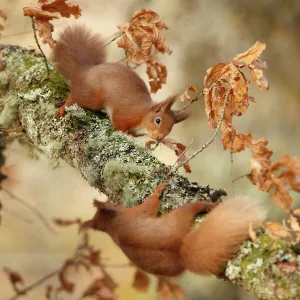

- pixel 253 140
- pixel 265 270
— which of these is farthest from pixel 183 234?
pixel 253 140

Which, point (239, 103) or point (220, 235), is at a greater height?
point (239, 103)

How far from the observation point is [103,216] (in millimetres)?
1657

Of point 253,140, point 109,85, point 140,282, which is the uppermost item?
point 109,85

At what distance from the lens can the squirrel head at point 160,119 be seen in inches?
109

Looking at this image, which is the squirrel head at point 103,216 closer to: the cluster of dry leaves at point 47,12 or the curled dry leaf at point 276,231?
the curled dry leaf at point 276,231

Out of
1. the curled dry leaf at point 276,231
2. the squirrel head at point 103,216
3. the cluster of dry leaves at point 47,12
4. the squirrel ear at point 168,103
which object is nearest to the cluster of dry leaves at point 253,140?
the curled dry leaf at point 276,231

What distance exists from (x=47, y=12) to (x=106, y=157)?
26.6 inches

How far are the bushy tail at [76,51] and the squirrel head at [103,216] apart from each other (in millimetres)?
1107

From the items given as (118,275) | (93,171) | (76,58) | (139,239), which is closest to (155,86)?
(76,58)

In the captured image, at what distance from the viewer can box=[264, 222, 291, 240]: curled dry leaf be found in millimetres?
1294

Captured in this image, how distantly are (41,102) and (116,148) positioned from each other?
518 millimetres

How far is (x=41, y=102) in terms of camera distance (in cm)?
235

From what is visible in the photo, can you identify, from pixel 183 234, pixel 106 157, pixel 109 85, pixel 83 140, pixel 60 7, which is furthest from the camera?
pixel 109 85

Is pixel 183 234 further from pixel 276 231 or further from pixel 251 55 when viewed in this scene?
pixel 251 55
